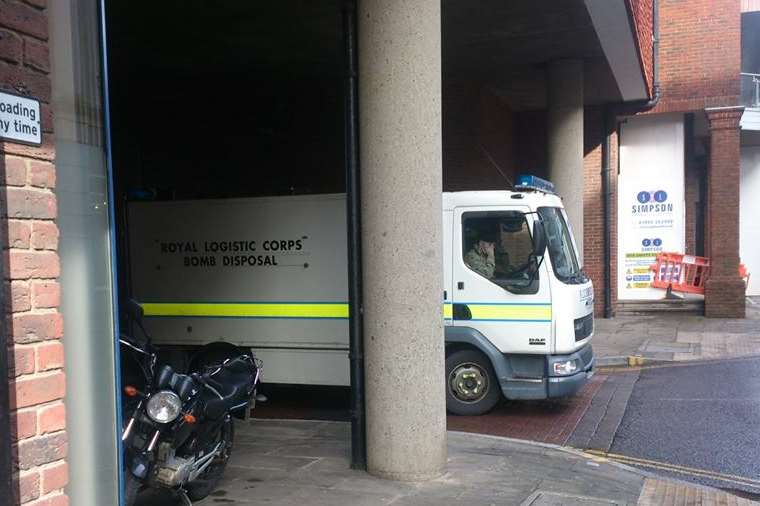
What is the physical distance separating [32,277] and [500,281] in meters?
6.66

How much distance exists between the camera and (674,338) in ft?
48.7

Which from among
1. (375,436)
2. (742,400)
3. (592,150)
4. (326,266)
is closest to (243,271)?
(326,266)

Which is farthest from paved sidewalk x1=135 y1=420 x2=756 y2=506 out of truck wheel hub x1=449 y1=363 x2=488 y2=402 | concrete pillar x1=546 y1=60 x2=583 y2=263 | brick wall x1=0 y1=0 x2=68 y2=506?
concrete pillar x1=546 y1=60 x2=583 y2=263

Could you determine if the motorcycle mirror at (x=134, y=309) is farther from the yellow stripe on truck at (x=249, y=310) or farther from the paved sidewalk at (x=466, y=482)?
the yellow stripe on truck at (x=249, y=310)

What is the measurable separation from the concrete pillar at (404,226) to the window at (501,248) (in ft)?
8.91

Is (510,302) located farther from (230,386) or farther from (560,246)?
(230,386)

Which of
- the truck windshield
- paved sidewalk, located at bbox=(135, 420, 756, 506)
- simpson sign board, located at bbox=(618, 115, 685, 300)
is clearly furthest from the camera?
simpson sign board, located at bbox=(618, 115, 685, 300)

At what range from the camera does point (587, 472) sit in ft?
20.7

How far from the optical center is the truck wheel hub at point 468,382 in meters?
8.90

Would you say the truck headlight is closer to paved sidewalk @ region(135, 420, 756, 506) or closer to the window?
the window

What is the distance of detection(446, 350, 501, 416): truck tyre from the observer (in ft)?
29.1

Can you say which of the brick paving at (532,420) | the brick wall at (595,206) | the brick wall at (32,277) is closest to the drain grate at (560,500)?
the brick paving at (532,420)

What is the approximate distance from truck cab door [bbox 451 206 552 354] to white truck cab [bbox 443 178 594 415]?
11 millimetres

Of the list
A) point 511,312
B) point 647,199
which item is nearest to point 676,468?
point 511,312
